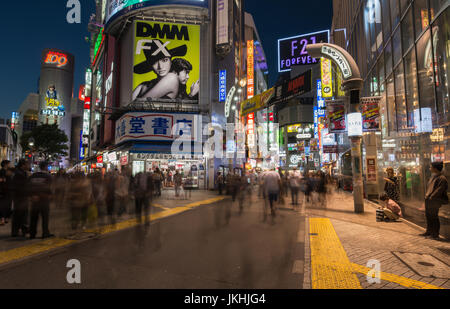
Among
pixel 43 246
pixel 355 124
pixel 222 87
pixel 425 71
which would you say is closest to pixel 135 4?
pixel 222 87

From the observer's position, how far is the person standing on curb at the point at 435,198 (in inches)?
269

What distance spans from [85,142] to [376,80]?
156ft

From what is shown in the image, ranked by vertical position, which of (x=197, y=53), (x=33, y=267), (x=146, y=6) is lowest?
(x=33, y=267)

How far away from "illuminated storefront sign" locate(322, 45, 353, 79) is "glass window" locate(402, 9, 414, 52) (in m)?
2.82

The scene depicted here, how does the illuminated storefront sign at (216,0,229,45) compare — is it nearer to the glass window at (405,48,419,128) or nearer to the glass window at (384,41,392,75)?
the glass window at (384,41,392,75)

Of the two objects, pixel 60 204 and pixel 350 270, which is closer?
pixel 350 270

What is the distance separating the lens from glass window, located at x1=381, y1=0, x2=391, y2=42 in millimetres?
15000

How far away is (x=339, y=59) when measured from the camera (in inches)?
480

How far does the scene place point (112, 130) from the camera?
109 ft

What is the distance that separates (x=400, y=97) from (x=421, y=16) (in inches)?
143

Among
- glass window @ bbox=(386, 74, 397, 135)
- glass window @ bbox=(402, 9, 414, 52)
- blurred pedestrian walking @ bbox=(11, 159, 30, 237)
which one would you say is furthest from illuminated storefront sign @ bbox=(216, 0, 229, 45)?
blurred pedestrian walking @ bbox=(11, 159, 30, 237)

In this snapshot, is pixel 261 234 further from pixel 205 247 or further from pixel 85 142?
pixel 85 142

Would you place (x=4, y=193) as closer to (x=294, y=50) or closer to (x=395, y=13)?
(x=395, y=13)
